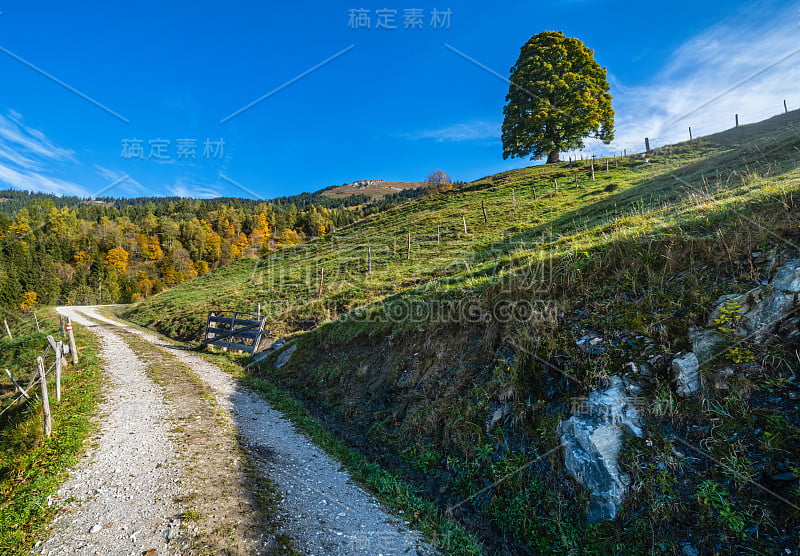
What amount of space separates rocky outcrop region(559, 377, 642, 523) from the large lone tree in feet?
145

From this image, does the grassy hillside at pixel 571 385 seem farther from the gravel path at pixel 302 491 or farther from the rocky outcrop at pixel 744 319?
the gravel path at pixel 302 491

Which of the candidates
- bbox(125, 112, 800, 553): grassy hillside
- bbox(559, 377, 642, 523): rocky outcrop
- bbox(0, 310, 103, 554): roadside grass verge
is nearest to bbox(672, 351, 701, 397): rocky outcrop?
bbox(125, 112, 800, 553): grassy hillside

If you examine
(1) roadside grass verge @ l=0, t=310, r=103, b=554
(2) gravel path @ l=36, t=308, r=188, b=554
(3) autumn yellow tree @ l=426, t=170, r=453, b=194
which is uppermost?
(3) autumn yellow tree @ l=426, t=170, r=453, b=194

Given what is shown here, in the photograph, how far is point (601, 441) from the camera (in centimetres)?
484

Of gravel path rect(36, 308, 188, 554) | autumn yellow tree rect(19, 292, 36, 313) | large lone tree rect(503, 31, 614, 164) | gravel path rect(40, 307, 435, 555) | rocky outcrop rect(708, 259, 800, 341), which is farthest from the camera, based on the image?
autumn yellow tree rect(19, 292, 36, 313)

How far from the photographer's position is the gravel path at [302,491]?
4758 millimetres

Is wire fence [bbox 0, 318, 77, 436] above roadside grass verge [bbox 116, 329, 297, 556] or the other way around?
above

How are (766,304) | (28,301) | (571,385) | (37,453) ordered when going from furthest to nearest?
(28,301) < (37,453) < (571,385) < (766,304)

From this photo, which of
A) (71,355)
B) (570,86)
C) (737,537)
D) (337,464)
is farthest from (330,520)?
(570,86)

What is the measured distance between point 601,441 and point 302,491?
5.10m

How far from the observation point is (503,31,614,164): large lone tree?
42281 mm

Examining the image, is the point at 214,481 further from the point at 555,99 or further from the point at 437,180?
the point at 437,180

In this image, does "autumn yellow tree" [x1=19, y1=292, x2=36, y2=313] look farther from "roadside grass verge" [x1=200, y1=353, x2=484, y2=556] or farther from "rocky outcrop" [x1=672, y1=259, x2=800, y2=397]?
"rocky outcrop" [x1=672, y1=259, x2=800, y2=397]

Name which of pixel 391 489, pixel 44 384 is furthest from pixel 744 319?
pixel 44 384
